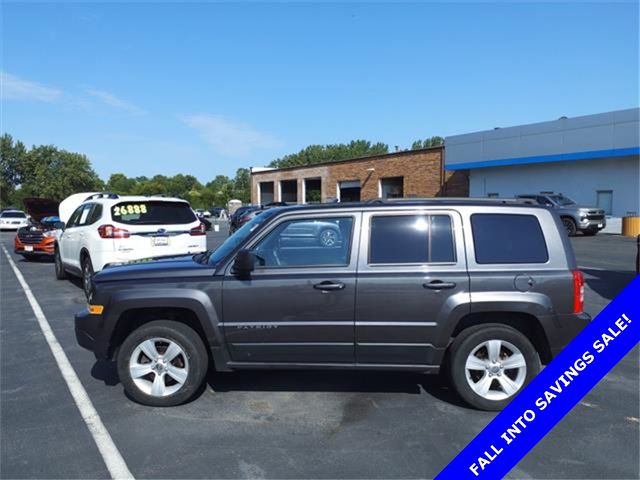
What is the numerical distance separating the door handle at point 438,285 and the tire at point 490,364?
0.44 m

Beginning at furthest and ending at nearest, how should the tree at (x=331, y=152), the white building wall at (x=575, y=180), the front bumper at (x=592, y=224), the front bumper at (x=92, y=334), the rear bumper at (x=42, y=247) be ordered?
the tree at (x=331, y=152), the white building wall at (x=575, y=180), the front bumper at (x=592, y=224), the rear bumper at (x=42, y=247), the front bumper at (x=92, y=334)

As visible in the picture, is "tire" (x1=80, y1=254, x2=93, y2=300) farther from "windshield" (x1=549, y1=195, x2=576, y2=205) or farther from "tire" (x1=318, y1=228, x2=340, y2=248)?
"windshield" (x1=549, y1=195, x2=576, y2=205)

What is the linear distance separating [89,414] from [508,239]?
151 inches

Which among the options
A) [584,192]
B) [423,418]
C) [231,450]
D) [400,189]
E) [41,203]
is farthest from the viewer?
[400,189]

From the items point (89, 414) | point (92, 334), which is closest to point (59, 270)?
point (92, 334)

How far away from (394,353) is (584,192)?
80.7 feet

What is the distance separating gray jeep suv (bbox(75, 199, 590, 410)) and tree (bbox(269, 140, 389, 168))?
101 meters

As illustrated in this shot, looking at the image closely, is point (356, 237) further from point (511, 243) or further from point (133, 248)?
point (133, 248)

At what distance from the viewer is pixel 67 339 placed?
20.3 ft

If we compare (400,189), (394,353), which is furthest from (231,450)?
(400,189)

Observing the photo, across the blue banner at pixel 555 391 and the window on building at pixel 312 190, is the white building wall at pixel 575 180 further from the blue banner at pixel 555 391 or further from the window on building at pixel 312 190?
the blue banner at pixel 555 391

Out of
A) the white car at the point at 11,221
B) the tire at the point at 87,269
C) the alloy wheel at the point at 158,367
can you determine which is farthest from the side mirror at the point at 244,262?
the white car at the point at 11,221

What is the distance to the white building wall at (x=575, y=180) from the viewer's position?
22719 millimetres

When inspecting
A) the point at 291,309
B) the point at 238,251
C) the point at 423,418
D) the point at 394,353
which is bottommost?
the point at 423,418
